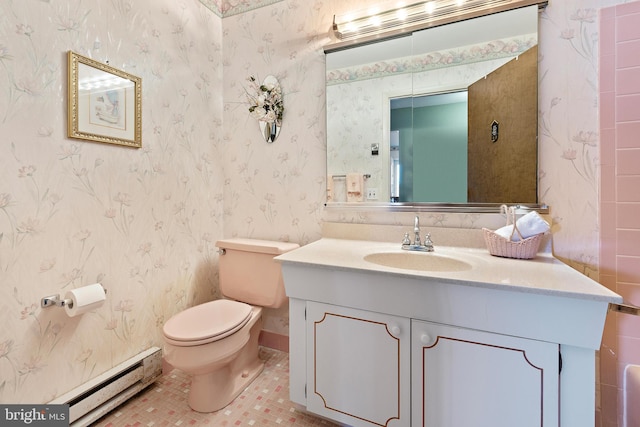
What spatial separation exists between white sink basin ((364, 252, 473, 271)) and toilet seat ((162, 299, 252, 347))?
719mm

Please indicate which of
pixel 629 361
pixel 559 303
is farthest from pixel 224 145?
pixel 629 361

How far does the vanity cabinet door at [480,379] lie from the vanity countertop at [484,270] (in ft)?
0.60

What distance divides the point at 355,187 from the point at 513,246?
0.79 m

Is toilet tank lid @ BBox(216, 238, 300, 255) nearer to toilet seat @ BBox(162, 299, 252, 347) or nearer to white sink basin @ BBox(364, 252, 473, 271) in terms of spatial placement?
toilet seat @ BBox(162, 299, 252, 347)

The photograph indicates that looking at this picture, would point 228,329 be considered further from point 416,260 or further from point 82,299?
point 416,260

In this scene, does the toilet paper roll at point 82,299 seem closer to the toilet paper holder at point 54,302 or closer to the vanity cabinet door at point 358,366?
the toilet paper holder at point 54,302

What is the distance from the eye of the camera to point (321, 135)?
5.58 ft

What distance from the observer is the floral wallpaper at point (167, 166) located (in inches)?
43.8

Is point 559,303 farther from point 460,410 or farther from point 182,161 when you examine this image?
point 182,161

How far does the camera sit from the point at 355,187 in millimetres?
1632

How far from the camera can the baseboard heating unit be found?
1228 mm

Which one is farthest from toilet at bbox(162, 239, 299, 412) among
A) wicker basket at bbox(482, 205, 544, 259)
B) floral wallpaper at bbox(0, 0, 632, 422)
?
wicker basket at bbox(482, 205, 544, 259)

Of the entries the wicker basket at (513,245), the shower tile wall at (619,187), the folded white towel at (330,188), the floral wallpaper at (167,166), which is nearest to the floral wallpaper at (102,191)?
the floral wallpaper at (167,166)

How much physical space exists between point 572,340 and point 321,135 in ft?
4.55
